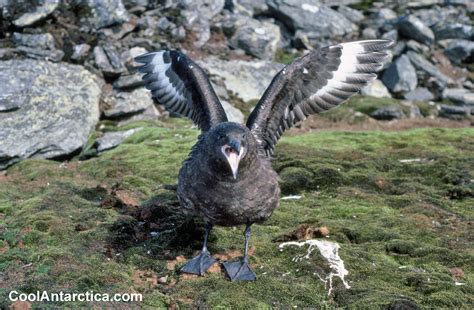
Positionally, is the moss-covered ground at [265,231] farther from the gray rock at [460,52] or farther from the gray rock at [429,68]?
the gray rock at [460,52]

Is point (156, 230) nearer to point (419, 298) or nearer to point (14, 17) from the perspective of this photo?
point (419, 298)

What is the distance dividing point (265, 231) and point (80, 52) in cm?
1203

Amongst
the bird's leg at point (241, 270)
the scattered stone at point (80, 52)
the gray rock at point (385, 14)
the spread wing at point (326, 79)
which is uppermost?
the spread wing at point (326, 79)

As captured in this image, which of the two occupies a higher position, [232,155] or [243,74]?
[232,155]

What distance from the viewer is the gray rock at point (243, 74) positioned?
19.9m

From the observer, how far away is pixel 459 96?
22.1 meters

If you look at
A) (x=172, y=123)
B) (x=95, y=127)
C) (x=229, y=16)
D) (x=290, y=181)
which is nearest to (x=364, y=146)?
(x=290, y=181)

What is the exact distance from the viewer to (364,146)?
14.7 m

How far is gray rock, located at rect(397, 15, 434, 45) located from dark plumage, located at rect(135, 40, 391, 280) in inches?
695

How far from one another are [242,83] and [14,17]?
306 inches

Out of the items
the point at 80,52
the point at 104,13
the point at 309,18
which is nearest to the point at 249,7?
the point at 309,18

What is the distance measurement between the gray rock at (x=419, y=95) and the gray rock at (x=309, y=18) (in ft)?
16.1

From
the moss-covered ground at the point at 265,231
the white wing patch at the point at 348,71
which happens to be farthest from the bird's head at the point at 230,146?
the white wing patch at the point at 348,71

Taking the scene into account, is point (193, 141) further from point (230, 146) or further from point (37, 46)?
point (230, 146)
